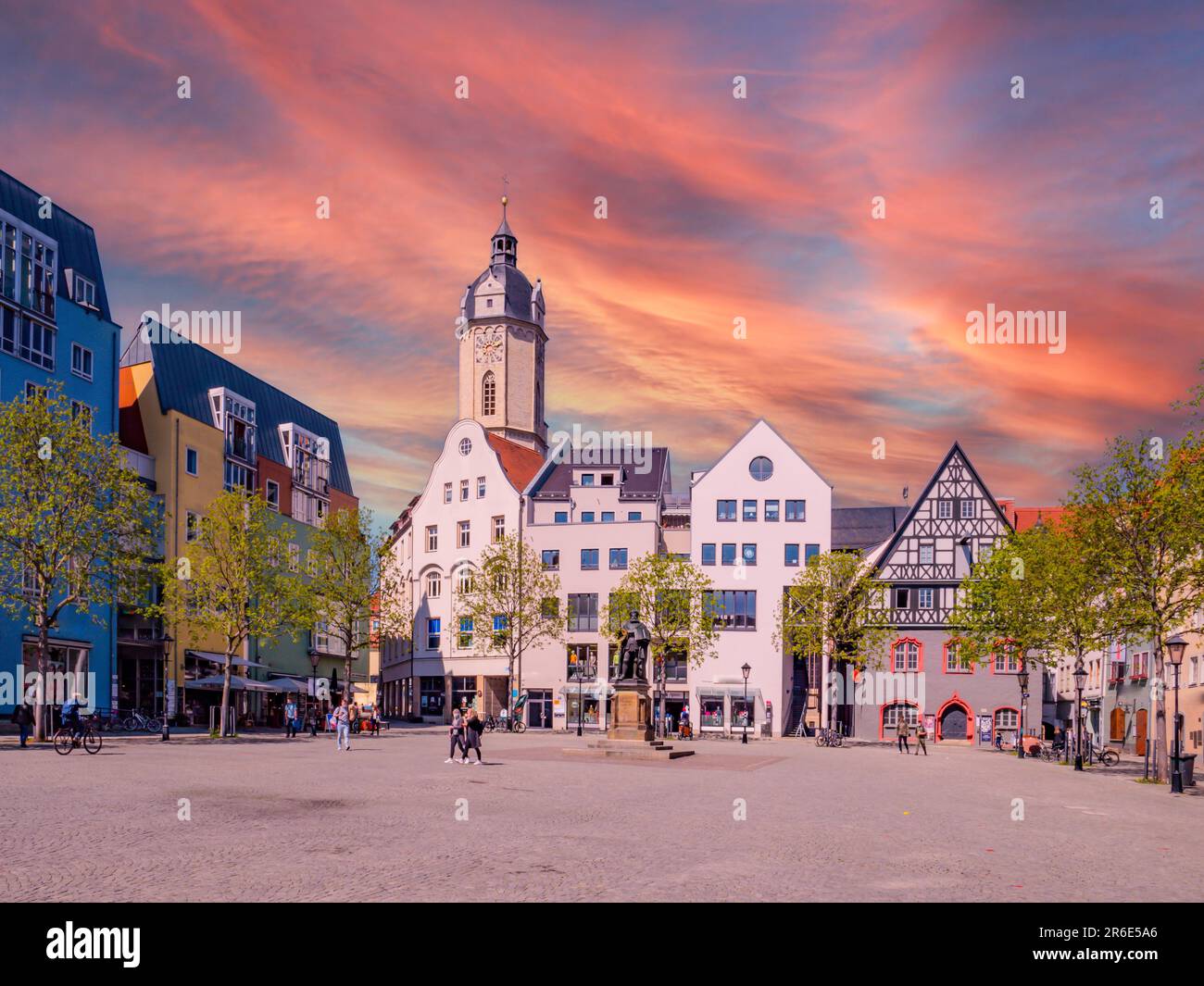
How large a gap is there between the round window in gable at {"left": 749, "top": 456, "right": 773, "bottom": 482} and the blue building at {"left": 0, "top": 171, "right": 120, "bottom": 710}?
1637 inches

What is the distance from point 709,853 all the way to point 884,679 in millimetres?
64758

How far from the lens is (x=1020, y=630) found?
5606cm

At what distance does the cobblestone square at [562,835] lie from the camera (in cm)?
1293

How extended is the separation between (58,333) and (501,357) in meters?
55.4

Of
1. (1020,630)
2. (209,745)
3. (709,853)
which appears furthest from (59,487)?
(1020,630)

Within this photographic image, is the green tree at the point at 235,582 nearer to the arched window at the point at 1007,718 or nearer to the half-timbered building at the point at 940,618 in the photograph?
the half-timbered building at the point at 940,618

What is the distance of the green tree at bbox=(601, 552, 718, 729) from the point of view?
238 feet

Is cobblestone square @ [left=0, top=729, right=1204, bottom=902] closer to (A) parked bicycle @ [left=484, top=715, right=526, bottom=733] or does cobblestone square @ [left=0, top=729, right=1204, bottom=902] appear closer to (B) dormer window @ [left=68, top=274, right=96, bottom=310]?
(A) parked bicycle @ [left=484, top=715, right=526, bottom=733]

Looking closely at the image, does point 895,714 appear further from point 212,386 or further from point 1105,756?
point 212,386

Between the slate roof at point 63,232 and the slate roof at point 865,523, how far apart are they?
63398 mm

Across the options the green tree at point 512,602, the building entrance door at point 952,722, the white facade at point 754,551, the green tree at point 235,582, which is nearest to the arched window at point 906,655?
the building entrance door at point 952,722

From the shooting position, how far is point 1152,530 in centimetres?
3809

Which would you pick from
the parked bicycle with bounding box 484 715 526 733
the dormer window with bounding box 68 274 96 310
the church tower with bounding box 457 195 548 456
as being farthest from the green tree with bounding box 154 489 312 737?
the church tower with bounding box 457 195 548 456

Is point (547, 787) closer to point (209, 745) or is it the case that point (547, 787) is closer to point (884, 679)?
point (209, 745)
